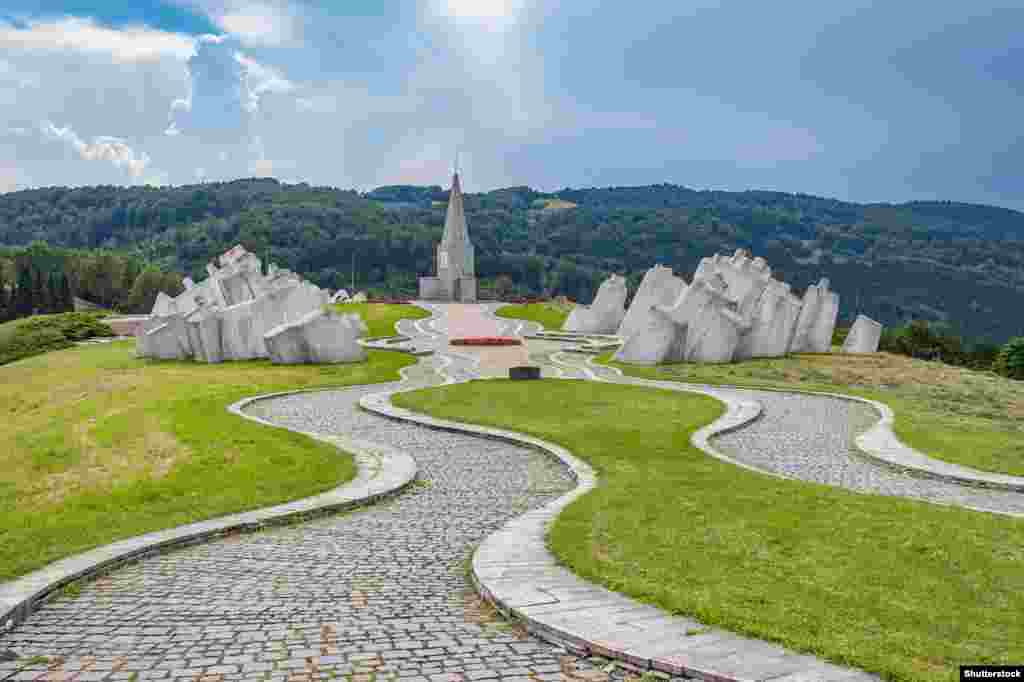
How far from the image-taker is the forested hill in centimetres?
11781

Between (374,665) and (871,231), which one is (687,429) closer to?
(374,665)

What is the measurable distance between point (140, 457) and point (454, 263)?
171 feet

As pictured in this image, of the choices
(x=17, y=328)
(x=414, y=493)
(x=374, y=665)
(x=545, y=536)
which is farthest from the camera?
(x=17, y=328)

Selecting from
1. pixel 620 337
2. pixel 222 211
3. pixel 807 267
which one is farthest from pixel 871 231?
pixel 620 337

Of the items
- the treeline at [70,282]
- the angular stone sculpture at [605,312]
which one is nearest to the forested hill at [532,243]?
the treeline at [70,282]

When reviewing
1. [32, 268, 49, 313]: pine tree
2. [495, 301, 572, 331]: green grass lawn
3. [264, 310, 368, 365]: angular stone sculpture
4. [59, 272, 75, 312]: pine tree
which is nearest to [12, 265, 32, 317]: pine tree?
[32, 268, 49, 313]: pine tree

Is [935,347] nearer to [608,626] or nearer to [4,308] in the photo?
[608,626]

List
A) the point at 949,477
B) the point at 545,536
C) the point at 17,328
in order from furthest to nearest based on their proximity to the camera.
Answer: the point at 17,328, the point at 949,477, the point at 545,536

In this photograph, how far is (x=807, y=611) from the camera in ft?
21.1

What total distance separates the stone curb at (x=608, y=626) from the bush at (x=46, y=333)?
44.1 m

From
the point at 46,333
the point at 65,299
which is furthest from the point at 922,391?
the point at 65,299

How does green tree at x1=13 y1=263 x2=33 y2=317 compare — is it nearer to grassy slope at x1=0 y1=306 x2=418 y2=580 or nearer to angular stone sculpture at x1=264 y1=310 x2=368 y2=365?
grassy slope at x1=0 y1=306 x2=418 y2=580

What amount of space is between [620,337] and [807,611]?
117 feet

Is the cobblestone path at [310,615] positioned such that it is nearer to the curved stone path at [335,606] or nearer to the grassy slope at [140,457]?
the curved stone path at [335,606]
